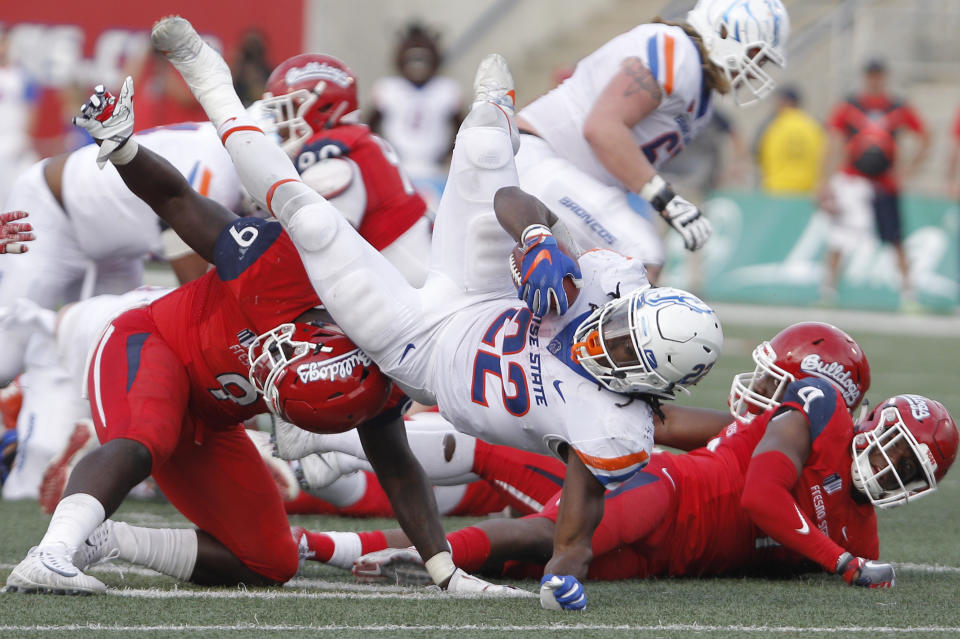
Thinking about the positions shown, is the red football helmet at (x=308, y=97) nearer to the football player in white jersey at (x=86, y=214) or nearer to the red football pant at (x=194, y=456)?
the football player in white jersey at (x=86, y=214)

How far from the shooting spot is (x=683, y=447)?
4.58 meters

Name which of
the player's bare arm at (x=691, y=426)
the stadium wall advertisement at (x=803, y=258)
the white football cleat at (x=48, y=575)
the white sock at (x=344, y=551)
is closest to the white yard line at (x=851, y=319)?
the stadium wall advertisement at (x=803, y=258)

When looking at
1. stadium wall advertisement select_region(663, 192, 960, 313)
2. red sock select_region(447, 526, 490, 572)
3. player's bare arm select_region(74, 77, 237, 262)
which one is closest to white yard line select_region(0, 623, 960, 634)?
red sock select_region(447, 526, 490, 572)

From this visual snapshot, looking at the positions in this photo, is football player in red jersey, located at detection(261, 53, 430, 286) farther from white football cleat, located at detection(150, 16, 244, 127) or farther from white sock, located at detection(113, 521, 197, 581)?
white sock, located at detection(113, 521, 197, 581)

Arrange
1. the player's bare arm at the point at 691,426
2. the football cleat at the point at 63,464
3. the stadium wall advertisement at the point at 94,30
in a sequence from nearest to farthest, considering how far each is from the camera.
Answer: the player's bare arm at the point at 691,426, the football cleat at the point at 63,464, the stadium wall advertisement at the point at 94,30

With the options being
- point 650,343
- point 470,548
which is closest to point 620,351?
point 650,343

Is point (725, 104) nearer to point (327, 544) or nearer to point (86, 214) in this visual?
point (86, 214)

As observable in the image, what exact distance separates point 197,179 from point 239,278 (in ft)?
5.52

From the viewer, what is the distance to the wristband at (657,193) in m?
4.90

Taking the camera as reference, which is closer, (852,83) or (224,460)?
(224,460)

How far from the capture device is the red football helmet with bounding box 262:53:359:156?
5.05 metres

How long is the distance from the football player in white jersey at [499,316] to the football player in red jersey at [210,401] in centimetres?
8

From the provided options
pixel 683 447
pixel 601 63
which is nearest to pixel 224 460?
pixel 683 447

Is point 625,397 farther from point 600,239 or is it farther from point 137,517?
point 137,517
